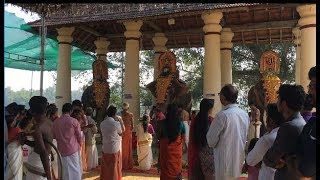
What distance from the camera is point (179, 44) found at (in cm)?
1528

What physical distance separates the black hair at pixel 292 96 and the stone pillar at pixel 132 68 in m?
9.35

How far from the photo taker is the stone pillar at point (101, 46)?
14.4 m

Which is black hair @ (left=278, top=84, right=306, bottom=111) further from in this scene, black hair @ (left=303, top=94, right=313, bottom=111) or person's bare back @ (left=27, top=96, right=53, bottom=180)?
person's bare back @ (left=27, top=96, right=53, bottom=180)

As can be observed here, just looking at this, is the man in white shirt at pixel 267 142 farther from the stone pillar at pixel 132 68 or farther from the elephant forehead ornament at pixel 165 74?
the stone pillar at pixel 132 68

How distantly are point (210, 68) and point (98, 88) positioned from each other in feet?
10.8

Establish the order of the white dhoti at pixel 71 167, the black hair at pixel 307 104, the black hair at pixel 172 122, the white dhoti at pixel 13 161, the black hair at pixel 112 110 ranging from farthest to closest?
1. the black hair at pixel 112 110
2. the white dhoti at pixel 71 167
3. the black hair at pixel 172 122
4. the white dhoti at pixel 13 161
5. the black hair at pixel 307 104

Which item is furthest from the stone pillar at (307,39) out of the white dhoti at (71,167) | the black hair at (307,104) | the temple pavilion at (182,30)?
the black hair at (307,104)

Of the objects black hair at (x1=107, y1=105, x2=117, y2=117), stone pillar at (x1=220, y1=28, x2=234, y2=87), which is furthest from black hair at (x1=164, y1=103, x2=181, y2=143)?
stone pillar at (x1=220, y1=28, x2=234, y2=87)

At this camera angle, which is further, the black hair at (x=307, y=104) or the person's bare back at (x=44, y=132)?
the person's bare back at (x=44, y=132)

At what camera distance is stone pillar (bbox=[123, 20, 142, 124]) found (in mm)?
12203

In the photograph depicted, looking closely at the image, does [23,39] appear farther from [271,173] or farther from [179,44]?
[271,173]

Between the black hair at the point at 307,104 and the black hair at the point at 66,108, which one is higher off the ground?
the black hair at the point at 307,104
